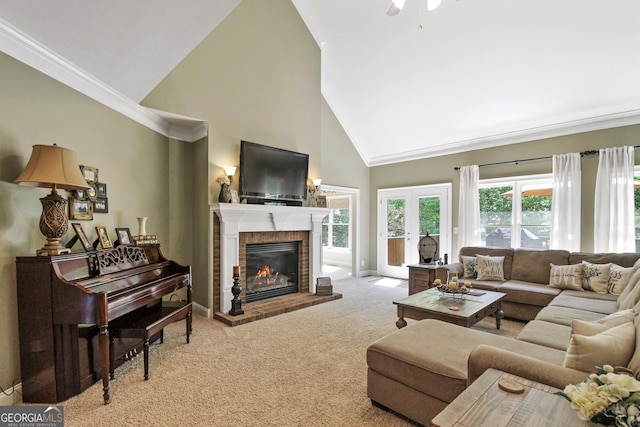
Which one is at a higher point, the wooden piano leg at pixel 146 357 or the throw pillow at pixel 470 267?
the throw pillow at pixel 470 267

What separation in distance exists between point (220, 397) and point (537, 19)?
5287mm

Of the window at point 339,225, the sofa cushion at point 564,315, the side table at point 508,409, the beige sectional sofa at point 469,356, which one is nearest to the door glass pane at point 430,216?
the window at point 339,225

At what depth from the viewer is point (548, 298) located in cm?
370

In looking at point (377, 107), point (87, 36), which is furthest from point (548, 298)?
point (87, 36)

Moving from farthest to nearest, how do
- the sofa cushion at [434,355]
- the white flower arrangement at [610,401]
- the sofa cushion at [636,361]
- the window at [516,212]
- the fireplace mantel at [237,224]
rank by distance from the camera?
the window at [516,212] < the fireplace mantel at [237,224] < the sofa cushion at [434,355] < the sofa cushion at [636,361] < the white flower arrangement at [610,401]

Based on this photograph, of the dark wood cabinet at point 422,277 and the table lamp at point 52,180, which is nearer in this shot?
the table lamp at point 52,180

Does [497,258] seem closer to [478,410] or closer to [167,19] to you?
[478,410]

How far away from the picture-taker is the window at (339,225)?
7592mm

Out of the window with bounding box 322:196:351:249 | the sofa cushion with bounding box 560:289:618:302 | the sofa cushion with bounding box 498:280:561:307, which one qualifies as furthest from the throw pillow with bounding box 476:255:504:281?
the window with bounding box 322:196:351:249

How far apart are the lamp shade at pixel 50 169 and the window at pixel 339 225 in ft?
18.2

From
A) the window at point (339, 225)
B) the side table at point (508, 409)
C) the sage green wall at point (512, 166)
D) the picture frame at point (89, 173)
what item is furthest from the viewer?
the window at point (339, 225)

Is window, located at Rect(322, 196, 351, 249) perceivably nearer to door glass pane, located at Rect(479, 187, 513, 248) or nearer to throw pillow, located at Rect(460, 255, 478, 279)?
door glass pane, located at Rect(479, 187, 513, 248)

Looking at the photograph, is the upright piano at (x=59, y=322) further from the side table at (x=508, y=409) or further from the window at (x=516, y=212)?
the window at (x=516, y=212)

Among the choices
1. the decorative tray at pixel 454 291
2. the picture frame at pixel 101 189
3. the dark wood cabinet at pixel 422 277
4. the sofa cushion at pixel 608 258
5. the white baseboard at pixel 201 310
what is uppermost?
the picture frame at pixel 101 189
